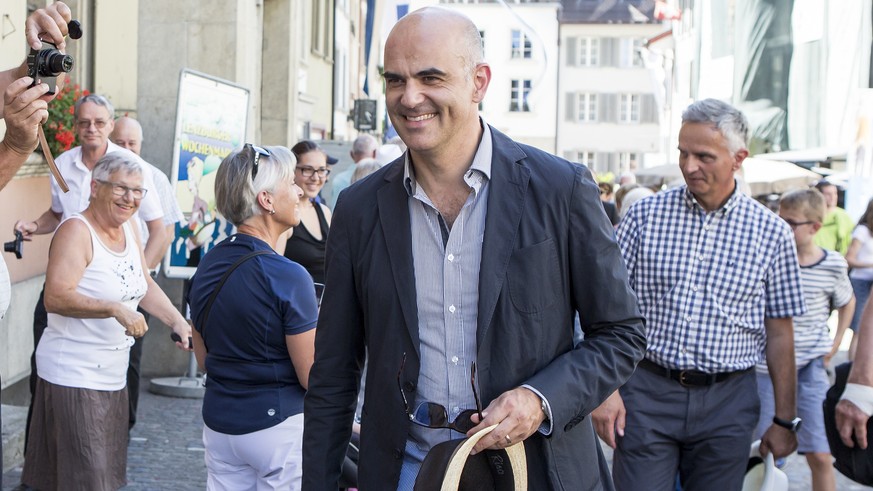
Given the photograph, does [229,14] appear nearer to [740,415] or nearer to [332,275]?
[740,415]

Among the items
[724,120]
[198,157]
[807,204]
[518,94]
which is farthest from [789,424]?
[518,94]

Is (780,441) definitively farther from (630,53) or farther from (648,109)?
(630,53)

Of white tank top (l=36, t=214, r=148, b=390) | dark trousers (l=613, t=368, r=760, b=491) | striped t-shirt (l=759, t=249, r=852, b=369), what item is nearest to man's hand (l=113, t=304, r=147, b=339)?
white tank top (l=36, t=214, r=148, b=390)

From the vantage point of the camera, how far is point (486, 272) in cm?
288

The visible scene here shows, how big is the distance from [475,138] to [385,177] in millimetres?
273

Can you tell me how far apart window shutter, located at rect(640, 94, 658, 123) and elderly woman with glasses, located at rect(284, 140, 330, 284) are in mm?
66171

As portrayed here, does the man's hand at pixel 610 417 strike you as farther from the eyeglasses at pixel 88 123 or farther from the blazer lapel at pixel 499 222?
the eyeglasses at pixel 88 123

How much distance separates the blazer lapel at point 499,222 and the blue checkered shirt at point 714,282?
191cm

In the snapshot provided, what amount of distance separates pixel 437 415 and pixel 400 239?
45cm

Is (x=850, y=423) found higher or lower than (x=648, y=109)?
lower

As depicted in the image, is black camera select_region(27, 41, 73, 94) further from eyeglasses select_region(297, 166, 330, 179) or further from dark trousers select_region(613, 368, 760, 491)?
eyeglasses select_region(297, 166, 330, 179)

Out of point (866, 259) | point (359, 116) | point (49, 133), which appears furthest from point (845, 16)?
point (49, 133)

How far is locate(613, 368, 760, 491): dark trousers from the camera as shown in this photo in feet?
15.5

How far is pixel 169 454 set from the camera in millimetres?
7855
